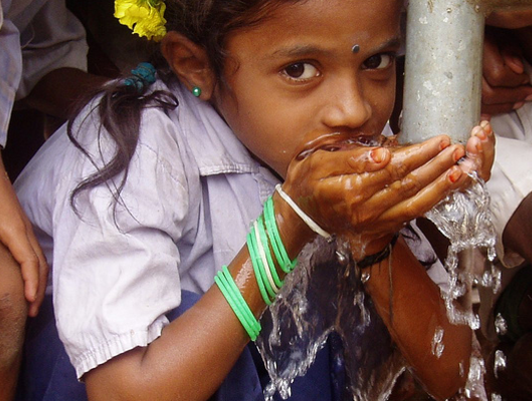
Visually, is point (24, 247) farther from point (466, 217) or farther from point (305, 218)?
point (466, 217)

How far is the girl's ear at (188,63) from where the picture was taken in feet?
6.31

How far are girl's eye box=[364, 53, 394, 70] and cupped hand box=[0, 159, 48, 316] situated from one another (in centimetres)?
99

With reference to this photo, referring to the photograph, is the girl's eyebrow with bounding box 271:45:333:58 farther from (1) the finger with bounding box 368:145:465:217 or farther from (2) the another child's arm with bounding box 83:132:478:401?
(1) the finger with bounding box 368:145:465:217

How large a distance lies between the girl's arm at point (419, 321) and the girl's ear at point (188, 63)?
2.34 feet

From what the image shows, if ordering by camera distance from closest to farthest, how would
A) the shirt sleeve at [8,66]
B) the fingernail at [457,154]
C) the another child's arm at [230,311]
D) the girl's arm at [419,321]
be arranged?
1. the fingernail at [457,154]
2. the another child's arm at [230,311]
3. the girl's arm at [419,321]
4. the shirt sleeve at [8,66]

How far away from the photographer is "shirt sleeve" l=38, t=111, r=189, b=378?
Answer: 1559 millimetres

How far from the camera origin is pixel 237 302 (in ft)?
5.25

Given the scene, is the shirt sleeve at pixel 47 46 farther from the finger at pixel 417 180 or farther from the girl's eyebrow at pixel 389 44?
the finger at pixel 417 180

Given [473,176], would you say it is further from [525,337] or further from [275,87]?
[525,337]

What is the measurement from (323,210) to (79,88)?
1.55m

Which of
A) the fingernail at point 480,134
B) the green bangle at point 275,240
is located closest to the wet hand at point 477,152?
the fingernail at point 480,134

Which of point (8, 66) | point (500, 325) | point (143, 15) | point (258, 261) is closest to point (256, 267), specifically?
point (258, 261)

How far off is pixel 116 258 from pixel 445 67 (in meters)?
0.88

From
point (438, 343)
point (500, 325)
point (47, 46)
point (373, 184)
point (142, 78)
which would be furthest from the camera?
point (47, 46)
